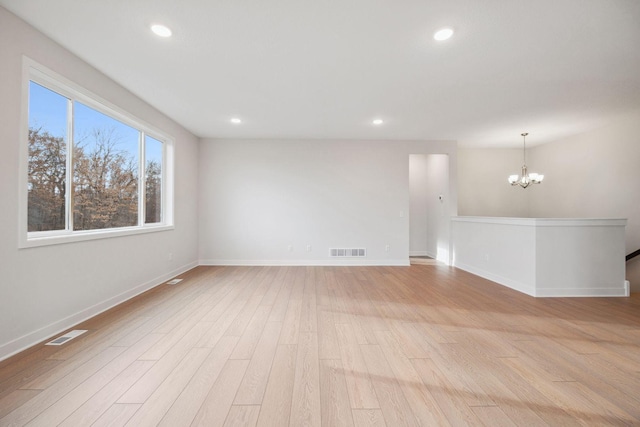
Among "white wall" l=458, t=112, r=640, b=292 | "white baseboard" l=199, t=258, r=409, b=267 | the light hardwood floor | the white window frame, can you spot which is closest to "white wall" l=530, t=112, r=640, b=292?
"white wall" l=458, t=112, r=640, b=292

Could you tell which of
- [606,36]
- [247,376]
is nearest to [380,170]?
[606,36]

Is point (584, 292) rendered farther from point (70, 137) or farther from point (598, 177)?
point (70, 137)

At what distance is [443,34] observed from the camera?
2430mm

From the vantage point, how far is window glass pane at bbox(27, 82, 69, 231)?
2.47 meters

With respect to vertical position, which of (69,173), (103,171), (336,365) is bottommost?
(336,365)

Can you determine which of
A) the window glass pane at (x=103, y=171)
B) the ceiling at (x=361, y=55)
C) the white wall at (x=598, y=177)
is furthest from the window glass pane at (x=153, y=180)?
the white wall at (x=598, y=177)

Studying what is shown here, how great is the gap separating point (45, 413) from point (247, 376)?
1.08 metres

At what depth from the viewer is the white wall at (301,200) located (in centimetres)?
590

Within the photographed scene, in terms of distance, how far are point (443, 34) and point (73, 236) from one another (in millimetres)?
3926

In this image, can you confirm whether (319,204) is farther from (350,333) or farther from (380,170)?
(350,333)

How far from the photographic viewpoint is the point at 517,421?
150 cm

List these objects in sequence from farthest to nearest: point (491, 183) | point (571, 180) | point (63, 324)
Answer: point (491, 183) < point (571, 180) < point (63, 324)

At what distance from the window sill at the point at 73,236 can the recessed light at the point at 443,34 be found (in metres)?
3.84

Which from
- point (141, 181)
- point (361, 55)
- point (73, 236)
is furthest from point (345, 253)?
point (73, 236)
